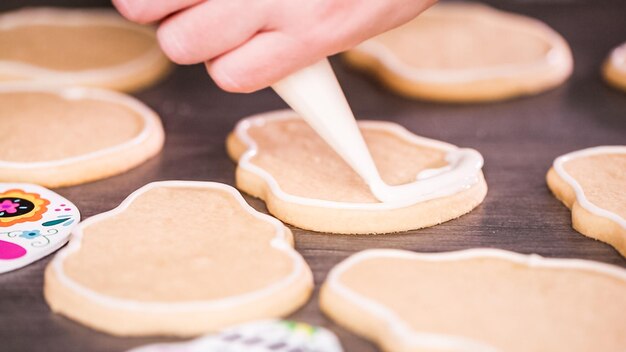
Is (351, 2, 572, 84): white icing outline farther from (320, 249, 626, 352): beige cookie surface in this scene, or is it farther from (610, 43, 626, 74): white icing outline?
(320, 249, 626, 352): beige cookie surface

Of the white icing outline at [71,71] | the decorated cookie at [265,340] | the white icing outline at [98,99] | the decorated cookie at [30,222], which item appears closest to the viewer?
the decorated cookie at [265,340]

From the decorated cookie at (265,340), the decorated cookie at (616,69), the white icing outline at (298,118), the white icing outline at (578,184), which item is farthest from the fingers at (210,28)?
the decorated cookie at (616,69)

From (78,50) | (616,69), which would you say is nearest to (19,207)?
(78,50)

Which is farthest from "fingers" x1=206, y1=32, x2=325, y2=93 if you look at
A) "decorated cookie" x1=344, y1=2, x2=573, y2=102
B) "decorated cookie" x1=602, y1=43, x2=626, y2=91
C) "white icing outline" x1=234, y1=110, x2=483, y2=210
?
"decorated cookie" x1=602, y1=43, x2=626, y2=91

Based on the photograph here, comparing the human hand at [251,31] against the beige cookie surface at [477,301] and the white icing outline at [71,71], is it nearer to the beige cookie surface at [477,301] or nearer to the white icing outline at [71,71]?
the beige cookie surface at [477,301]

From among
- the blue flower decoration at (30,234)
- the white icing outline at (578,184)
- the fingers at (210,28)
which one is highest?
the fingers at (210,28)

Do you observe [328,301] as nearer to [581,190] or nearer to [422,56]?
[581,190]
